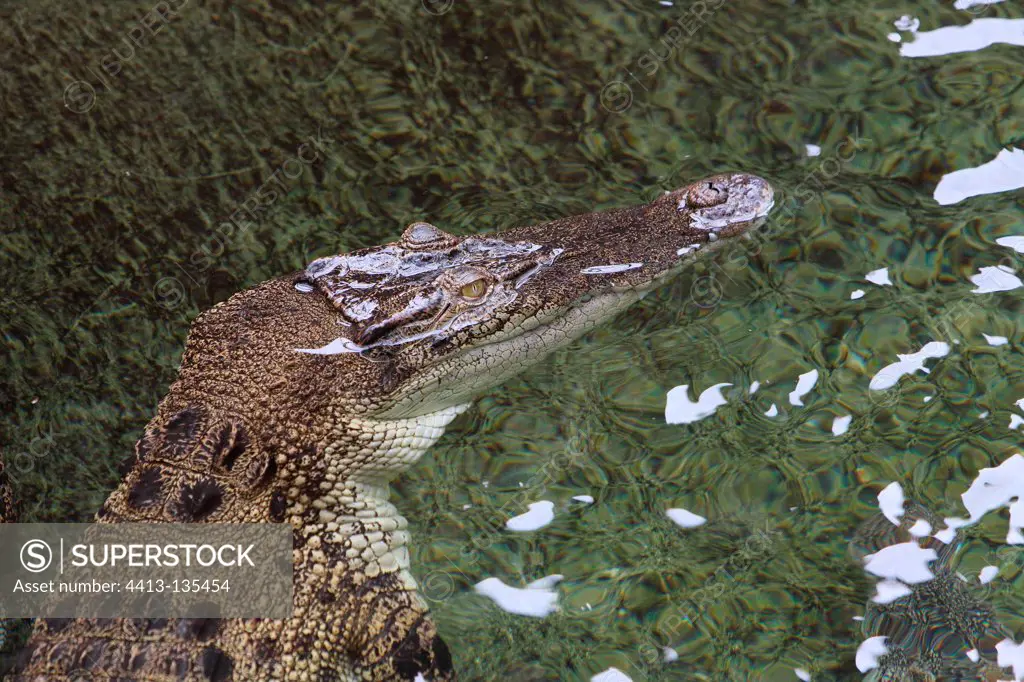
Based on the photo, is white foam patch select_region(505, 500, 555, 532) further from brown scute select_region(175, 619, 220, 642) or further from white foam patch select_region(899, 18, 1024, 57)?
white foam patch select_region(899, 18, 1024, 57)

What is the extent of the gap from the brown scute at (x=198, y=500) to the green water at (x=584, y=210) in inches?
40.8

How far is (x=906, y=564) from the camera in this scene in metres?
3.43

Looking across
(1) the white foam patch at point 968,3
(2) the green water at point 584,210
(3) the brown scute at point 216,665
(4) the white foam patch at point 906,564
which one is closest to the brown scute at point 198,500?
(3) the brown scute at point 216,665

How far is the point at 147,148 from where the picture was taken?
4719mm

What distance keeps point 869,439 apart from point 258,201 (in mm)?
3039

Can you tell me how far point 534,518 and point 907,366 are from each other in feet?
5.36

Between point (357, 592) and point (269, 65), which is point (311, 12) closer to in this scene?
point (269, 65)

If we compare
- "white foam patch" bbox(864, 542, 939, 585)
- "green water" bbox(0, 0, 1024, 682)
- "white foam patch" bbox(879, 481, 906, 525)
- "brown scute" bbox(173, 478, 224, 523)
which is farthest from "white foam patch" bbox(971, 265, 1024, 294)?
"brown scute" bbox(173, 478, 224, 523)

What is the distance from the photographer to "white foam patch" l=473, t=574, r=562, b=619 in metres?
3.63

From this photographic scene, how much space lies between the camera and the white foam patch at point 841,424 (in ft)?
12.3

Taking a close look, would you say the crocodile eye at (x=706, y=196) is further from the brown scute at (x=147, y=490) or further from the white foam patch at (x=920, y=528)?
the brown scute at (x=147, y=490)

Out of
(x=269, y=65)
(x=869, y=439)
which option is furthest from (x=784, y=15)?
(x=269, y=65)

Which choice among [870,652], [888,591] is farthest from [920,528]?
[870,652]

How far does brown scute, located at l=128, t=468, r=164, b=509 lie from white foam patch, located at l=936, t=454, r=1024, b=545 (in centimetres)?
280
